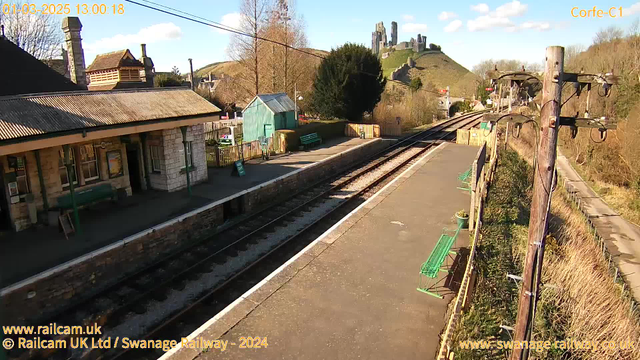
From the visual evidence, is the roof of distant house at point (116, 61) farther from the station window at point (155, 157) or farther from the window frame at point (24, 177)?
the window frame at point (24, 177)

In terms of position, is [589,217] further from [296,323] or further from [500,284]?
[296,323]

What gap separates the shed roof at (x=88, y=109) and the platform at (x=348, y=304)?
6891 mm

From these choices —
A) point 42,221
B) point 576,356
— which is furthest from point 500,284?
point 42,221

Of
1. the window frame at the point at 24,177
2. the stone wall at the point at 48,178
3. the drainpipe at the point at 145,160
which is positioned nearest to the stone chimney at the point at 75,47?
the drainpipe at the point at 145,160

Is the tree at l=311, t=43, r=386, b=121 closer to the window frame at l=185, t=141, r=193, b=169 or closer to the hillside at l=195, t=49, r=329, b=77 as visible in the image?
the hillside at l=195, t=49, r=329, b=77

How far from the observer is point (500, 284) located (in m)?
7.81

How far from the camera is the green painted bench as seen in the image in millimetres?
11300

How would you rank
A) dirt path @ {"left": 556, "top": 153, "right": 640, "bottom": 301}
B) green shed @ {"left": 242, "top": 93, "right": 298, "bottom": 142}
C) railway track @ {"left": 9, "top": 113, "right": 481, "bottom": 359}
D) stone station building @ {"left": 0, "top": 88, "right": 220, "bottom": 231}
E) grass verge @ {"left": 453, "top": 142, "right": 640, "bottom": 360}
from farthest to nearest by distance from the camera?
green shed @ {"left": 242, "top": 93, "right": 298, "bottom": 142}
dirt path @ {"left": 556, "top": 153, "right": 640, "bottom": 301}
stone station building @ {"left": 0, "top": 88, "right": 220, "bottom": 231}
railway track @ {"left": 9, "top": 113, "right": 481, "bottom": 359}
grass verge @ {"left": 453, "top": 142, "right": 640, "bottom": 360}

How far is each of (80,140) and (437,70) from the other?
126 meters

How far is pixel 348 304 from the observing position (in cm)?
708

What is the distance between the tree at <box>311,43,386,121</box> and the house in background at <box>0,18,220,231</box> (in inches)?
647

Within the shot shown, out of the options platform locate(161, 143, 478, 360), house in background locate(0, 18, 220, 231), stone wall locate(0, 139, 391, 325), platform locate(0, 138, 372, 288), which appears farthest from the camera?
house in background locate(0, 18, 220, 231)

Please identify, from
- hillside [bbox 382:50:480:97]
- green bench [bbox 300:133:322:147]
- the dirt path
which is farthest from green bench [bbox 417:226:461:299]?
hillside [bbox 382:50:480:97]

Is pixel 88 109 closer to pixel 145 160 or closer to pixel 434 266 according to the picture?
pixel 145 160
